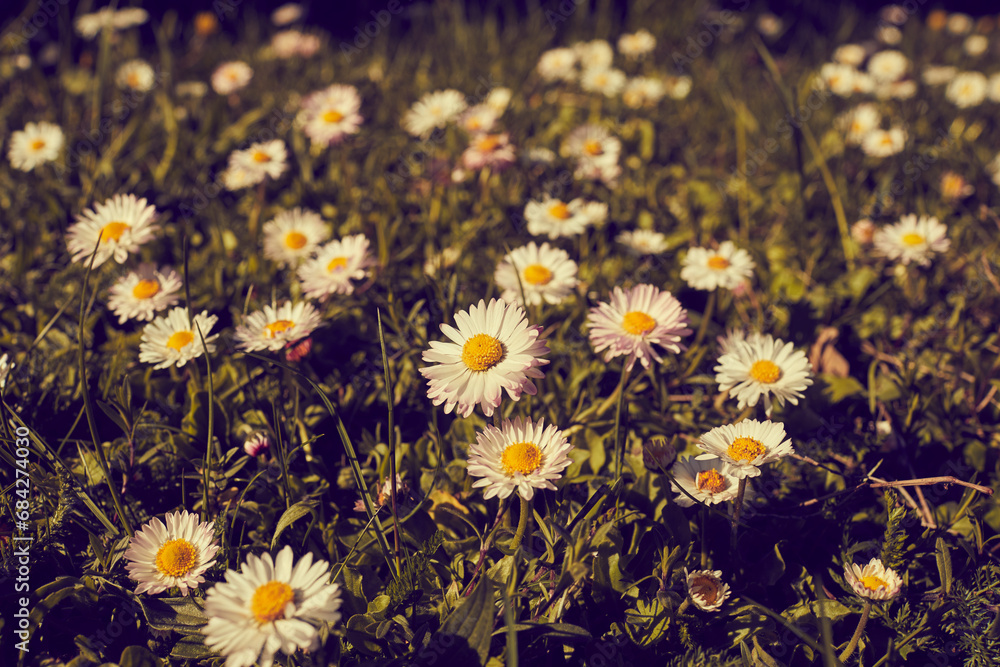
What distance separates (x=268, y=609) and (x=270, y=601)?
0.05 ft

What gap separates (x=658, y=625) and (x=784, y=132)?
309 cm

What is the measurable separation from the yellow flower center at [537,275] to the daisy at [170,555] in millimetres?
1294

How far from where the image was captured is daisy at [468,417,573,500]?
152 centimetres

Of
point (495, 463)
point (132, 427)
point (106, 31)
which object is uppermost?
point (106, 31)

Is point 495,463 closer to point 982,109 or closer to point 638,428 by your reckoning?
point 638,428

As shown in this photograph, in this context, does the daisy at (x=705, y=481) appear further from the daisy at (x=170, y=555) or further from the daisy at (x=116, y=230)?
the daisy at (x=116, y=230)

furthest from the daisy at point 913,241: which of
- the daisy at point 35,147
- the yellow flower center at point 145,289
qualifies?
the daisy at point 35,147

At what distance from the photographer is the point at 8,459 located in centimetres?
165

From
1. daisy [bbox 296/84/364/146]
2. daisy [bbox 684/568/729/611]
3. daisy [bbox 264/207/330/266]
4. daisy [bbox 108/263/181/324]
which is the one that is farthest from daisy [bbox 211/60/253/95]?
daisy [bbox 684/568/729/611]

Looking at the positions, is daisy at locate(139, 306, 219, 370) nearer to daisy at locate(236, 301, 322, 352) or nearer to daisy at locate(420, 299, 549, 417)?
daisy at locate(236, 301, 322, 352)

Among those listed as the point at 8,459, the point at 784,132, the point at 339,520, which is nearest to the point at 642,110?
the point at 784,132

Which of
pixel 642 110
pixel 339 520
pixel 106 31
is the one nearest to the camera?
pixel 339 520

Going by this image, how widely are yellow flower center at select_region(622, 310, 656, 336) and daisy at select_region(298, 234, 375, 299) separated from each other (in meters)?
0.91

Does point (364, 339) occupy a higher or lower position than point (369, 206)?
lower
